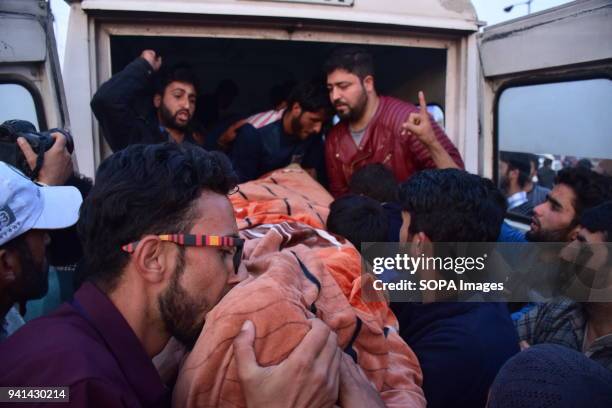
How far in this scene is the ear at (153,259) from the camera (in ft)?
3.96

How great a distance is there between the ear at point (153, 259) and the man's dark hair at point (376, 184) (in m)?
1.77

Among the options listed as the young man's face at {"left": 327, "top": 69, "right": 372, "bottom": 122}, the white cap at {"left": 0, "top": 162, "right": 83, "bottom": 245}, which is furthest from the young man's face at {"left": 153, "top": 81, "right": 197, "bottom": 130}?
the white cap at {"left": 0, "top": 162, "right": 83, "bottom": 245}

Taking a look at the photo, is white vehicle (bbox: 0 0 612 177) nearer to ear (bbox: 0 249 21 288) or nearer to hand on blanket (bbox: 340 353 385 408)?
ear (bbox: 0 249 21 288)

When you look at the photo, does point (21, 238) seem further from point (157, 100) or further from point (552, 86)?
point (552, 86)

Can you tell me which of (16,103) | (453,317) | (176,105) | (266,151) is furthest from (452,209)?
(176,105)

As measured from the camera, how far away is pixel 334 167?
12.0 feet

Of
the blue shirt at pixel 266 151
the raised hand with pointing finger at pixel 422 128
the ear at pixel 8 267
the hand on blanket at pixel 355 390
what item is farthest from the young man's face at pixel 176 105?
the hand on blanket at pixel 355 390

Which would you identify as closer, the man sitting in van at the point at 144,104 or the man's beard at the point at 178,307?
the man's beard at the point at 178,307

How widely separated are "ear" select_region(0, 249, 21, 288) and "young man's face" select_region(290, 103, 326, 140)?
2320 mm

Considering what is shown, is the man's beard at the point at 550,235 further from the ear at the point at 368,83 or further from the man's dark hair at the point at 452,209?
the ear at the point at 368,83

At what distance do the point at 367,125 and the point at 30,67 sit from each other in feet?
6.30

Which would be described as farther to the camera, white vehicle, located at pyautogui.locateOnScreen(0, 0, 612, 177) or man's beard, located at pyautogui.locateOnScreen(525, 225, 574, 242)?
man's beard, located at pyautogui.locateOnScreen(525, 225, 574, 242)

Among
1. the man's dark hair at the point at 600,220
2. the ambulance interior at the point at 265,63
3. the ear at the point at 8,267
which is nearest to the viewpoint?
the ear at the point at 8,267

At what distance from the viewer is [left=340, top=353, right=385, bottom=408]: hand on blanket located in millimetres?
1175
